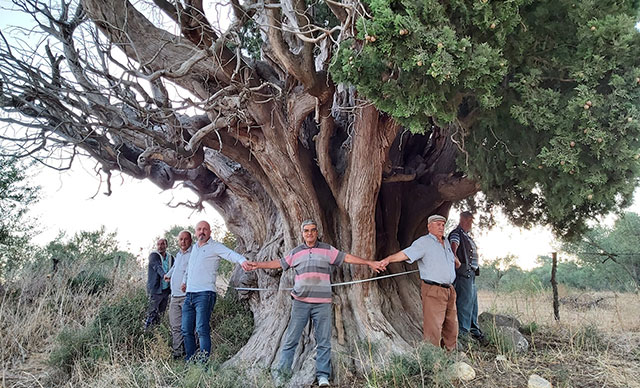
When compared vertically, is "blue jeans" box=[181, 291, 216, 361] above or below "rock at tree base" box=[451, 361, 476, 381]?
above

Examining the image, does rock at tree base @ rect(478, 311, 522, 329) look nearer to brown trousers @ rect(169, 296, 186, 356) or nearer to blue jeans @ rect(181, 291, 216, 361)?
blue jeans @ rect(181, 291, 216, 361)

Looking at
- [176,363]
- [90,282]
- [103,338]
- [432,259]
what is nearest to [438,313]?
[432,259]

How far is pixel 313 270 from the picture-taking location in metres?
4.82

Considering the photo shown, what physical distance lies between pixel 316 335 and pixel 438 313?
1504 mm

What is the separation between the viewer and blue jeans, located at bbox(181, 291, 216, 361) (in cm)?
516

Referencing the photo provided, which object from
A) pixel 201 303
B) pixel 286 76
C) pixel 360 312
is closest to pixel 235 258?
pixel 201 303

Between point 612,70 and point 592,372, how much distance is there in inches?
120

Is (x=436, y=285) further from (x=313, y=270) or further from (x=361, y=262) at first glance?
(x=313, y=270)

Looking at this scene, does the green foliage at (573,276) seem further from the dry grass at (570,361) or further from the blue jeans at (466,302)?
the blue jeans at (466,302)

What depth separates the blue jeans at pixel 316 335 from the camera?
4504 mm

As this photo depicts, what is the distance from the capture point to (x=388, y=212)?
6.94 m

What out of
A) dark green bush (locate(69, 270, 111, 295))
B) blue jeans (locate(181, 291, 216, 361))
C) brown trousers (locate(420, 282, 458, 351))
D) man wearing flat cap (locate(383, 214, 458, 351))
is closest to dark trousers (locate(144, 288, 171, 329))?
blue jeans (locate(181, 291, 216, 361))

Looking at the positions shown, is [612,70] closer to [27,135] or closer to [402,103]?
[402,103]


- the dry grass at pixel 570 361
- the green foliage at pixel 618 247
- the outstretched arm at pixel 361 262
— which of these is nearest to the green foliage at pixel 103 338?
the outstretched arm at pixel 361 262
